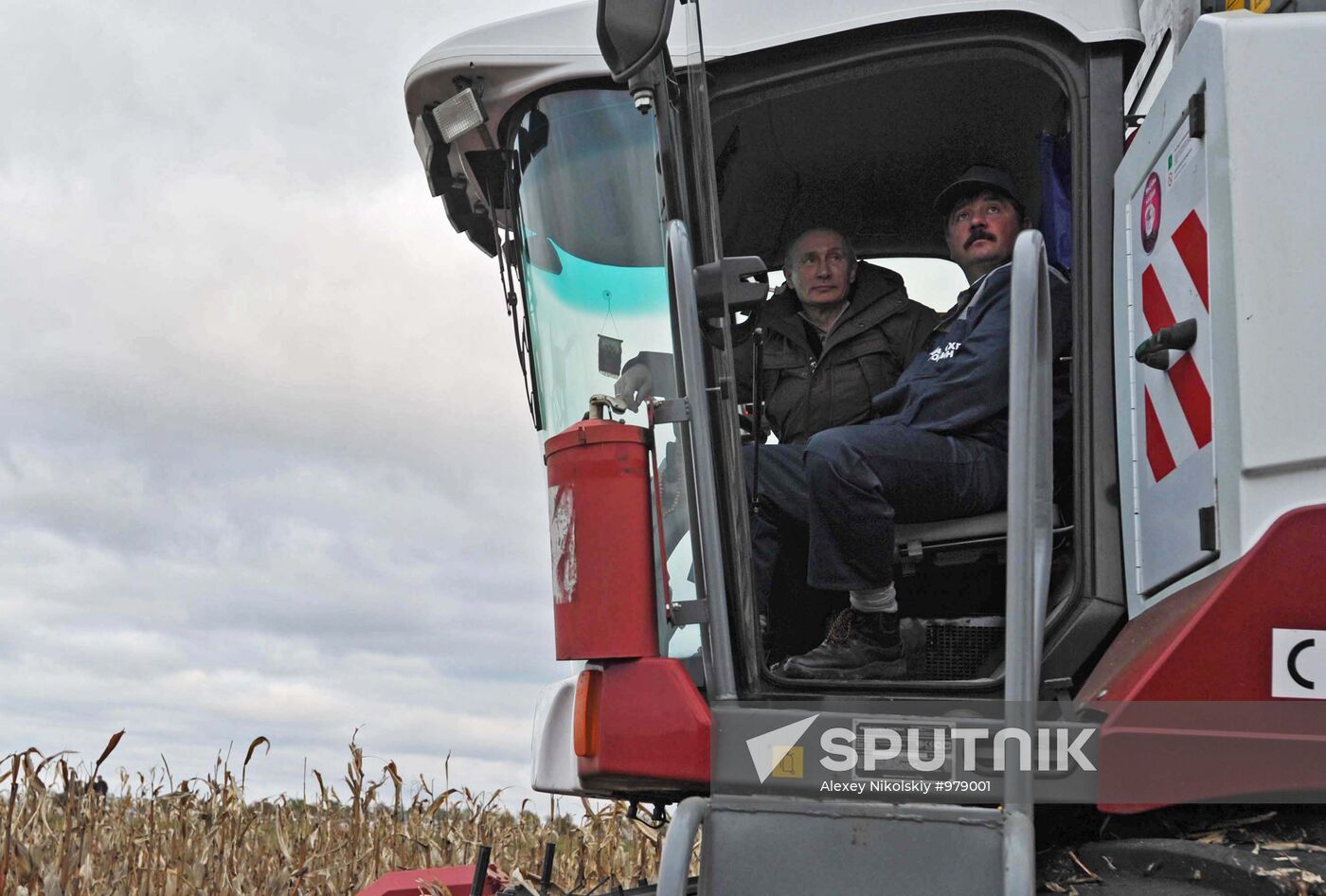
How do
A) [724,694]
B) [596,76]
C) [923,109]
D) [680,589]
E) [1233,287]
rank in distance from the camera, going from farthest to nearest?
[923,109]
[596,76]
[680,589]
[724,694]
[1233,287]

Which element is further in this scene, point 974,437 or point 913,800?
point 974,437

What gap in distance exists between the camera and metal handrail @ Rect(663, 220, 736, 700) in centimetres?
312

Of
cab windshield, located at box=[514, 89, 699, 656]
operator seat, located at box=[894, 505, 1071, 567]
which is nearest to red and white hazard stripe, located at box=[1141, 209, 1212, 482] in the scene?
operator seat, located at box=[894, 505, 1071, 567]

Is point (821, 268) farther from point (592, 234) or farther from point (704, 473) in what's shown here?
point (704, 473)

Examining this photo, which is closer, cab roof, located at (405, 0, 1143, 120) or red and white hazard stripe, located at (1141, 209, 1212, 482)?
red and white hazard stripe, located at (1141, 209, 1212, 482)

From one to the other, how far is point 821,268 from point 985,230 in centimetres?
51

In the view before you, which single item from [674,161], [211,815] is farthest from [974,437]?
[211,815]

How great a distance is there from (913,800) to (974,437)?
0.93 meters

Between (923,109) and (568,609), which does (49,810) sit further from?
(923,109)

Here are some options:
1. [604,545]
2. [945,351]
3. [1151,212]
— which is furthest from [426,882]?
[1151,212]

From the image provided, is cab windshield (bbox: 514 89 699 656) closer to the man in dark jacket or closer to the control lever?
the man in dark jacket

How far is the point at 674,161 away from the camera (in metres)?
3.39

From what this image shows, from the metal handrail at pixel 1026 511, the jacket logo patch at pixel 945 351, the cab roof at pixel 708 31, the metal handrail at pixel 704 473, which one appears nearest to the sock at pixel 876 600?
the metal handrail at pixel 704 473

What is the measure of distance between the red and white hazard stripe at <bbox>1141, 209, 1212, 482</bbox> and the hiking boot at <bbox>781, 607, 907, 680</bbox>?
0.72 metres
